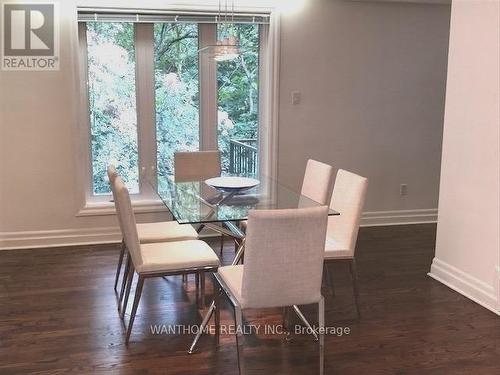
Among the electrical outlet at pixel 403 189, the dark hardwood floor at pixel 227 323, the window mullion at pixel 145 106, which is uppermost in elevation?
the window mullion at pixel 145 106

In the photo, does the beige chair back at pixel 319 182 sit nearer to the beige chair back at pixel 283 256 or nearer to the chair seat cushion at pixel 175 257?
the chair seat cushion at pixel 175 257

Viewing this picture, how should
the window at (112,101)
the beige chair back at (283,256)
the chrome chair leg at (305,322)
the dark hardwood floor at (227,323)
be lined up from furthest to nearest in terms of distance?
the window at (112,101) < the chrome chair leg at (305,322) < the dark hardwood floor at (227,323) < the beige chair back at (283,256)

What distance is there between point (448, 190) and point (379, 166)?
1.61 metres

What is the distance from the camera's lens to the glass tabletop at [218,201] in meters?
3.01

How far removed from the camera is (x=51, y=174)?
15.6 ft

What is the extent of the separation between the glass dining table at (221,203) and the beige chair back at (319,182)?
0.20 m

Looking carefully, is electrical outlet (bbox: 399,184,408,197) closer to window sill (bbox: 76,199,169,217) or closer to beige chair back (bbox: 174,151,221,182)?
beige chair back (bbox: 174,151,221,182)

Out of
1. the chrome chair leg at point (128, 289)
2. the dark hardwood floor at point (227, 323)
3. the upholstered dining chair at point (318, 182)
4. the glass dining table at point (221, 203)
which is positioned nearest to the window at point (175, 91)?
the glass dining table at point (221, 203)

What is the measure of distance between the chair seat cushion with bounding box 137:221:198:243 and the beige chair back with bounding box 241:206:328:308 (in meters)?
1.11

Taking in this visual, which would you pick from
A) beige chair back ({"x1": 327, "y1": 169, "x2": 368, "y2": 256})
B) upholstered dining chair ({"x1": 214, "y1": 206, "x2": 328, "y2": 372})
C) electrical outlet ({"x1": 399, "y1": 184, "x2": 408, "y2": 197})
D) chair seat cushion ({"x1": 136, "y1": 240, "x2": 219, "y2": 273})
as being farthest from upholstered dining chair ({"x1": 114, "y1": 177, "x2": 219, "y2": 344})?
electrical outlet ({"x1": 399, "y1": 184, "x2": 408, "y2": 197})

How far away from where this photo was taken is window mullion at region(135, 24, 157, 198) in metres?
4.90

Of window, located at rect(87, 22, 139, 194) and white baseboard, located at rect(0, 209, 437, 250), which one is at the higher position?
window, located at rect(87, 22, 139, 194)

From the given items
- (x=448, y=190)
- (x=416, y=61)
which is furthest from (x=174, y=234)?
(x=416, y=61)

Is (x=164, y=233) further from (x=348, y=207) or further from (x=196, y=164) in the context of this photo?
(x=348, y=207)
